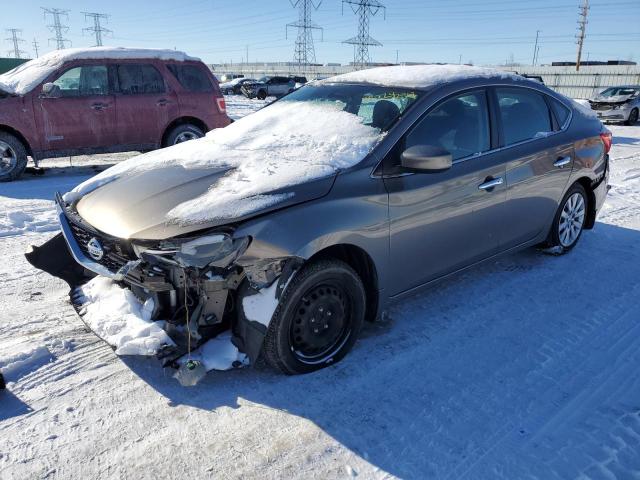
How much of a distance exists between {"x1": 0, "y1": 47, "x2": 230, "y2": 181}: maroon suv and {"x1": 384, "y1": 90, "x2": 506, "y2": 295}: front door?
6.44m

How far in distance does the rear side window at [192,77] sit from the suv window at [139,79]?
33cm

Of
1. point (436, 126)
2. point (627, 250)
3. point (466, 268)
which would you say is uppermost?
point (436, 126)

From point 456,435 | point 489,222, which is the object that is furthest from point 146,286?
point 489,222

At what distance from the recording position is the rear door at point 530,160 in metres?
4.06

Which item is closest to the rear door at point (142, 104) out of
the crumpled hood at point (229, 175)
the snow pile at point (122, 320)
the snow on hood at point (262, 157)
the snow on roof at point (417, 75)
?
the snow on hood at point (262, 157)

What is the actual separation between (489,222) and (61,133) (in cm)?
699

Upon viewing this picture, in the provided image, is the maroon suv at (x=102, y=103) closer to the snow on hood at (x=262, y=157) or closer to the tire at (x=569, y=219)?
the snow on hood at (x=262, y=157)

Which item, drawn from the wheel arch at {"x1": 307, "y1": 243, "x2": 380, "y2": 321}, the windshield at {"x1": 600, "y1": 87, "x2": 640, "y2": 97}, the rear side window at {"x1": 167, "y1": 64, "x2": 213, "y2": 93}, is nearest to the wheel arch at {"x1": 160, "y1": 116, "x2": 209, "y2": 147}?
the rear side window at {"x1": 167, "y1": 64, "x2": 213, "y2": 93}

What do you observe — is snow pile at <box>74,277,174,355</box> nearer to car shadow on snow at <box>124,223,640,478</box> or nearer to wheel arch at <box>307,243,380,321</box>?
car shadow on snow at <box>124,223,640,478</box>

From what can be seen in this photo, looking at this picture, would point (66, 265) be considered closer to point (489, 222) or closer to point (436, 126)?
point (436, 126)

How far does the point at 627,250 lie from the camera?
522 centimetres

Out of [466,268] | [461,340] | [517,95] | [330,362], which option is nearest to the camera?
[330,362]

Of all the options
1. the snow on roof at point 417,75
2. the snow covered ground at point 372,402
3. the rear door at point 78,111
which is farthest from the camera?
the rear door at point 78,111

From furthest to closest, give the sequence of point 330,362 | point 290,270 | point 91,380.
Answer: point 330,362
point 91,380
point 290,270
